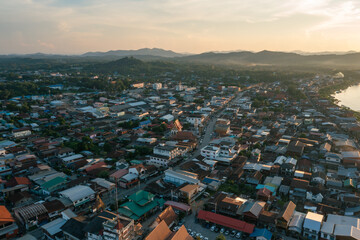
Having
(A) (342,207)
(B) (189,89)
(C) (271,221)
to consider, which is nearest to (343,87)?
(B) (189,89)

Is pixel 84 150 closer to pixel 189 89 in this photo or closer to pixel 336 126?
pixel 336 126

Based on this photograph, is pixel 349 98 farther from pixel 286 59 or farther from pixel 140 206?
pixel 286 59

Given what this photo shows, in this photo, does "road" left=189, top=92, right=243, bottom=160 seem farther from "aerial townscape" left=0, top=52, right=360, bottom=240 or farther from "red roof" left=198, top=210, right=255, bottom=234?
"red roof" left=198, top=210, right=255, bottom=234

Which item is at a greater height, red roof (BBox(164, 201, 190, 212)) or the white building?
the white building

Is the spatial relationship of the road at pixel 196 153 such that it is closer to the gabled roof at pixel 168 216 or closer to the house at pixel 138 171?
the house at pixel 138 171

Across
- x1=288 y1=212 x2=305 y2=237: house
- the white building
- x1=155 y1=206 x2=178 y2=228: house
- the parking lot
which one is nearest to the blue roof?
the parking lot

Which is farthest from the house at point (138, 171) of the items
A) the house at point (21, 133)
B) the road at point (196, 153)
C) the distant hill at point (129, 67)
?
the distant hill at point (129, 67)

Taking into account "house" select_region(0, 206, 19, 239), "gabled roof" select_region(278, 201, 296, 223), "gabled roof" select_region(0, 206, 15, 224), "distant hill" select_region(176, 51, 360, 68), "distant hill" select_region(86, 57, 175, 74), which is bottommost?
"house" select_region(0, 206, 19, 239)
